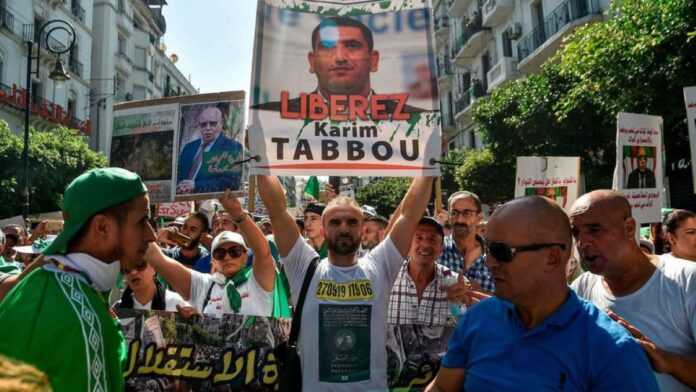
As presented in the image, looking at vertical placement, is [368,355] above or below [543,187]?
below

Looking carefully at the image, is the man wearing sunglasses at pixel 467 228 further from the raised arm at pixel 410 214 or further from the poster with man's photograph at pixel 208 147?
the poster with man's photograph at pixel 208 147

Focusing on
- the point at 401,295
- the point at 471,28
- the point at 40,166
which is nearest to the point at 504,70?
the point at 471,28

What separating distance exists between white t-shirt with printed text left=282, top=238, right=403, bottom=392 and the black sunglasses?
1.18 meters

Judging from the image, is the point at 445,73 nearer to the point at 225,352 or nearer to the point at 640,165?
the point at 640,165

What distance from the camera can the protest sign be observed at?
4.17 meters

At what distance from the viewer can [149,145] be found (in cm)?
452

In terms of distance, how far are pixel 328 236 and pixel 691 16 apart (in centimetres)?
893

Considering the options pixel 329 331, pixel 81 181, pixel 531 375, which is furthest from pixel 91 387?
pixel 329 331

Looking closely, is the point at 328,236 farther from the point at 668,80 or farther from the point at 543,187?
the point at 668,80

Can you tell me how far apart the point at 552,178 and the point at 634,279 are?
375 cm

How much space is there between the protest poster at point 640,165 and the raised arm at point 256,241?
286 cm

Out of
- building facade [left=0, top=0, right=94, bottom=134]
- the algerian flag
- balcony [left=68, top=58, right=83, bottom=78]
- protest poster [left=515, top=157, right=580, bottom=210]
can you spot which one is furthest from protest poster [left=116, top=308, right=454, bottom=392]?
balcony [left=68, top=58, right=83, bottom=78]

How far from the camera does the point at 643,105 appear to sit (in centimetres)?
1088

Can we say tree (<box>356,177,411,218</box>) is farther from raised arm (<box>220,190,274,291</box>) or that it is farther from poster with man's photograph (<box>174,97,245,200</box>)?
raised arm (<box>220,190,274,291</box>)
